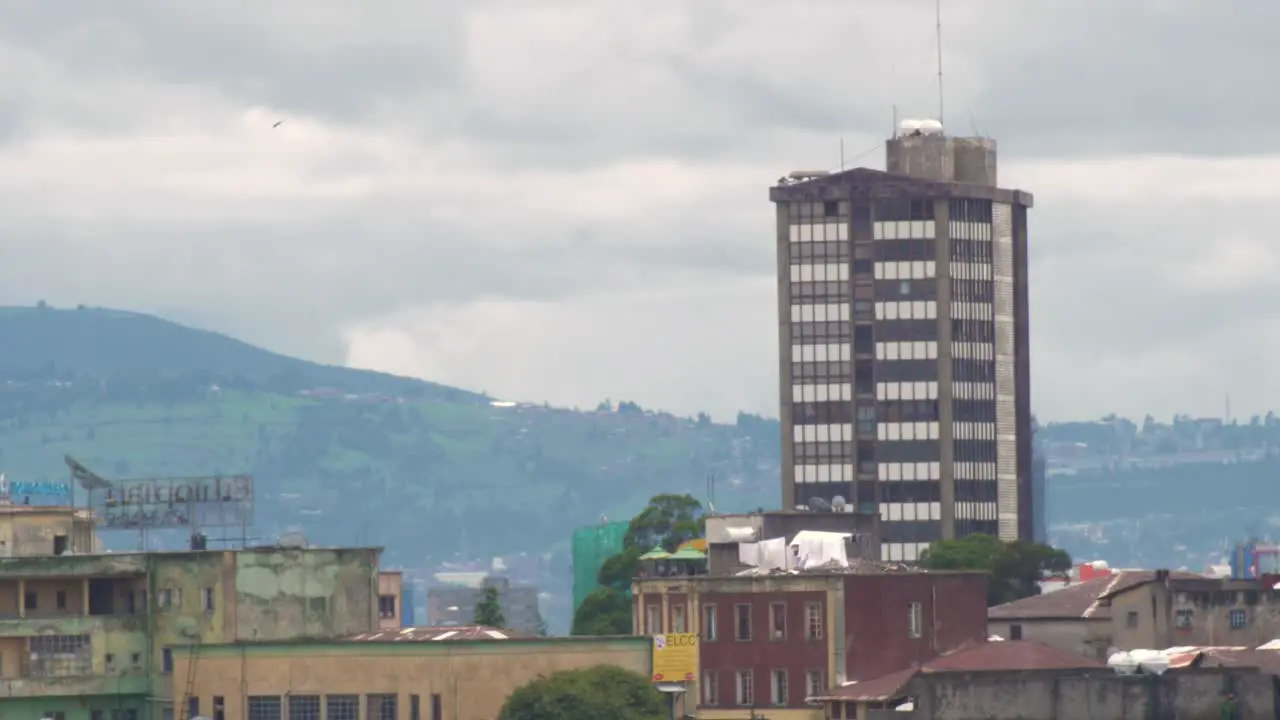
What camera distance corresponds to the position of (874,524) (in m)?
200

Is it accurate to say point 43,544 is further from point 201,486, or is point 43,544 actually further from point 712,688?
point 712,688

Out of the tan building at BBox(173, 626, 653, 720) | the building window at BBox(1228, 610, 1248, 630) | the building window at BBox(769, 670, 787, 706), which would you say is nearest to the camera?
the tan building at BBox(173, 626, 653, 720)

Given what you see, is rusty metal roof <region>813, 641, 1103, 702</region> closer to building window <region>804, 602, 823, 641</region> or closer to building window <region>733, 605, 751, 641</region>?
building window <region>804, 602, 823, 641</region>

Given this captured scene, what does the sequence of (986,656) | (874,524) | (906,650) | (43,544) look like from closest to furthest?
(986,656), (906,650), (43,544), (874,524)

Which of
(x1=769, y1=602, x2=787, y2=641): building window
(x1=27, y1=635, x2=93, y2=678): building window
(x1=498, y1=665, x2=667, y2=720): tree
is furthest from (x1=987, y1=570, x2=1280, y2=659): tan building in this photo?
(x1=27, y1=635, x2=93, y2=678): building window

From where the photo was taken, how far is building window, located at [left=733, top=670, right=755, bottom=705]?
511 ft

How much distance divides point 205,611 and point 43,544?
20.8 metres

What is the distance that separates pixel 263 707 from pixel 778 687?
2437 cm

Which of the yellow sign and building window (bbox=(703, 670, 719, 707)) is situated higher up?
the yellow sign

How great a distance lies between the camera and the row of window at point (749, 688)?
15400cm

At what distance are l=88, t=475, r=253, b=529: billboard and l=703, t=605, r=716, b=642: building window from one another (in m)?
27.1

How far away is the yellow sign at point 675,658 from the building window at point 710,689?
1175 millimetres

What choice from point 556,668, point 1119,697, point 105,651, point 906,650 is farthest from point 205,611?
point 1119,697

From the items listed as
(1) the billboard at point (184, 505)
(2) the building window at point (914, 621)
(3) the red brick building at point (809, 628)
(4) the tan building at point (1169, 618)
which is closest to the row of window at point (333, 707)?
(3) the red brick building at point (809, 628)
